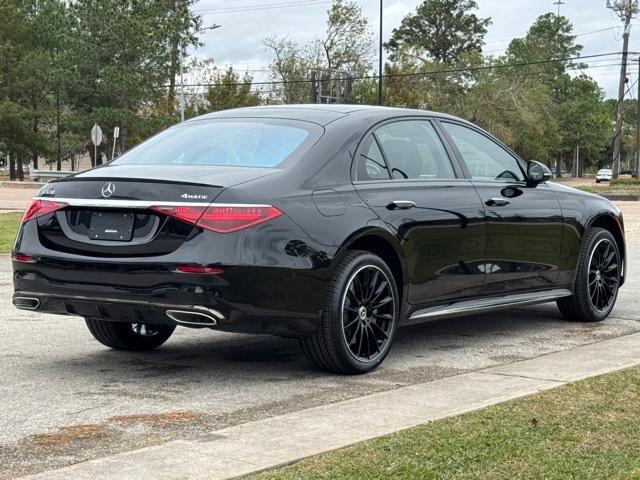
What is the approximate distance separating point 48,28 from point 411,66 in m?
28.2

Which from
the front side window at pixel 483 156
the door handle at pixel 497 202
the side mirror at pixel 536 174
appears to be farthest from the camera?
the side mirror at pixel 536 174

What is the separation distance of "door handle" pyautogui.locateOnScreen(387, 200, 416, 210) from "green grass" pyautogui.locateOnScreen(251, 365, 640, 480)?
1730mm

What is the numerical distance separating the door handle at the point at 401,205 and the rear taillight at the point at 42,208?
1927 millimetres

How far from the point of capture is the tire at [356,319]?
20.6 ft

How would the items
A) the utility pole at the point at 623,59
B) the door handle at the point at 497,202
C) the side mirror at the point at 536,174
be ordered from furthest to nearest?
the utility pole at the point at 623,59
the side mirror at the point at 536,174
the door handle at the point at 497,202

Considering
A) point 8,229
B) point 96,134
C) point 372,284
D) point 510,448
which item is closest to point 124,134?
point 96,134

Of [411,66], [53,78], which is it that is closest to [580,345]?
[53,78]

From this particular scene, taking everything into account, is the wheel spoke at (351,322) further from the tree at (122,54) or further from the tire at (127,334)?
the tree at (122,54)

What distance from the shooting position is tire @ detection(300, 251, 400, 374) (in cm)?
627

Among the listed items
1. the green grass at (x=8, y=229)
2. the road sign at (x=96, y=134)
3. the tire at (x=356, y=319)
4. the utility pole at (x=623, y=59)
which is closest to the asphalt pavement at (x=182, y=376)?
the tire at (x=356, y=319)

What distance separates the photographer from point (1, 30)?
72.8m

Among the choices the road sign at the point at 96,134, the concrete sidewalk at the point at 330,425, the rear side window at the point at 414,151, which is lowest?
the concrete sidewalk at the point at 330,425

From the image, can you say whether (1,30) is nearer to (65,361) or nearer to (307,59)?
(307,59)

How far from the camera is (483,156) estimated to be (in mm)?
8039
